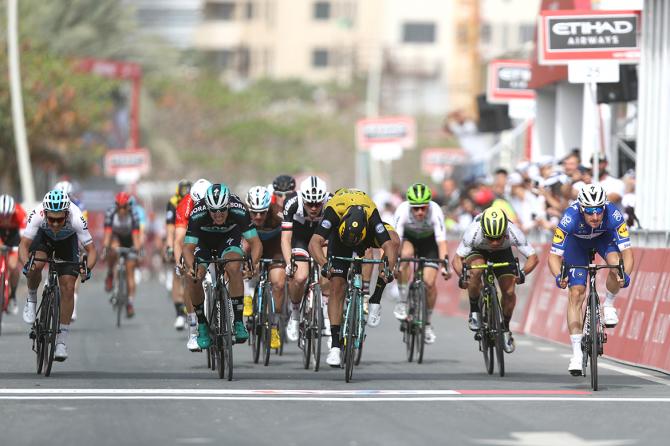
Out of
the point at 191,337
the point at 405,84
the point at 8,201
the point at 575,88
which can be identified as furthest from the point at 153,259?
the point at 405,84

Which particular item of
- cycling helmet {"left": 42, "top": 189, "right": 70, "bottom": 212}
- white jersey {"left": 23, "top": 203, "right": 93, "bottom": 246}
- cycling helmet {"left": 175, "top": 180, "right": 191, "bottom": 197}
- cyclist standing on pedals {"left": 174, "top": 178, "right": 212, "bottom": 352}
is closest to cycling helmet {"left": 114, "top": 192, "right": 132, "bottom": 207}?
cycling helmet {"left": 175, "top": 180, "right": 191, "bottom": 197}

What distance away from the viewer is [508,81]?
114ft

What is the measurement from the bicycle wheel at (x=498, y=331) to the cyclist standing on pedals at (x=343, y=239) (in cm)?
115

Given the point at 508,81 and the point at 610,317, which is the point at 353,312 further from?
the point at 508,81

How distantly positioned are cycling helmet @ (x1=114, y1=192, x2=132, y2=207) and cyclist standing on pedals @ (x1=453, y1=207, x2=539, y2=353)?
9153 mm

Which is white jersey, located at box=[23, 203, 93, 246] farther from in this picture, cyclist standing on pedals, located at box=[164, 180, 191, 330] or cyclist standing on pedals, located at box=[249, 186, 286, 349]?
cyclist standing on pedals, located at box=[164, 180, 191, 330]

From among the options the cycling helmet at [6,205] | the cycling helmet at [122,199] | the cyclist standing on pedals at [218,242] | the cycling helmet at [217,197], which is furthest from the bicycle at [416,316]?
the cycling helmet at [122,199]

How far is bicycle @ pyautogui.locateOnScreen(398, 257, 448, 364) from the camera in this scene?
1938 cm

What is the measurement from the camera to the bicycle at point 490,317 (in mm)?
17406

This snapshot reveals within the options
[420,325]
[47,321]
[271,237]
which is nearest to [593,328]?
[420,325]

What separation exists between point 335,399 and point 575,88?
63.7 ft

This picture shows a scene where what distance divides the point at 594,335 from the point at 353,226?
242cm

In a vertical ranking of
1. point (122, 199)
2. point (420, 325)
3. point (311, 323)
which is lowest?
point (420, 325)

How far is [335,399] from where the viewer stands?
1474 centimetres
